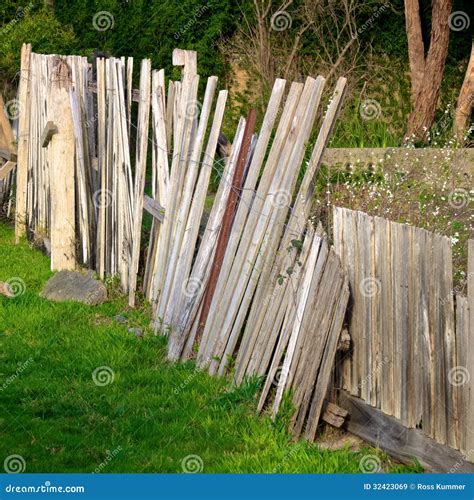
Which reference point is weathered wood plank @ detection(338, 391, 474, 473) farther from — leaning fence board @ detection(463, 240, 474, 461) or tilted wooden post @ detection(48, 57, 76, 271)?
tilted wooden post @ detection(48, 57, 76, 271)

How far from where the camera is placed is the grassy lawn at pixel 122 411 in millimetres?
4902

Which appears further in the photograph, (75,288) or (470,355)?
(75,288)

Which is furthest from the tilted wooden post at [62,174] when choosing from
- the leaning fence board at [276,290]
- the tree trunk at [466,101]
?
the tree trunk at [466,101]

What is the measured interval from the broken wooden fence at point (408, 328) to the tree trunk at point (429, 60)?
743cm

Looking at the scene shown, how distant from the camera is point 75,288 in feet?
26.1

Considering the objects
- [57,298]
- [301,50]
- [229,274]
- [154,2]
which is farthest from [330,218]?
[154,2]

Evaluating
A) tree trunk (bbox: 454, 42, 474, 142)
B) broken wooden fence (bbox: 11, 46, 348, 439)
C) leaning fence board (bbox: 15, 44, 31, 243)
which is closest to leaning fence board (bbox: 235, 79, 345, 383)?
broken wooden fence (bbox: 11, 46, 348, 439)

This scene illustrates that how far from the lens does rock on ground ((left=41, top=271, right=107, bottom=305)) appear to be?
25.5 feet

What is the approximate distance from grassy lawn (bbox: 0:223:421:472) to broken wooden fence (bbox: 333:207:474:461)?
33 centimetres

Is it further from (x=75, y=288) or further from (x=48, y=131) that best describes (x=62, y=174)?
(x=75, y=288)

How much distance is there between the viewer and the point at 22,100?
→ 1038 cm

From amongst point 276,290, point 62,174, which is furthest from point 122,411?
point 62,174

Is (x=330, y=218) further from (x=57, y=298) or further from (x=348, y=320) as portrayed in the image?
(x=57, y=298)

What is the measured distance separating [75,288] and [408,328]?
389cm
